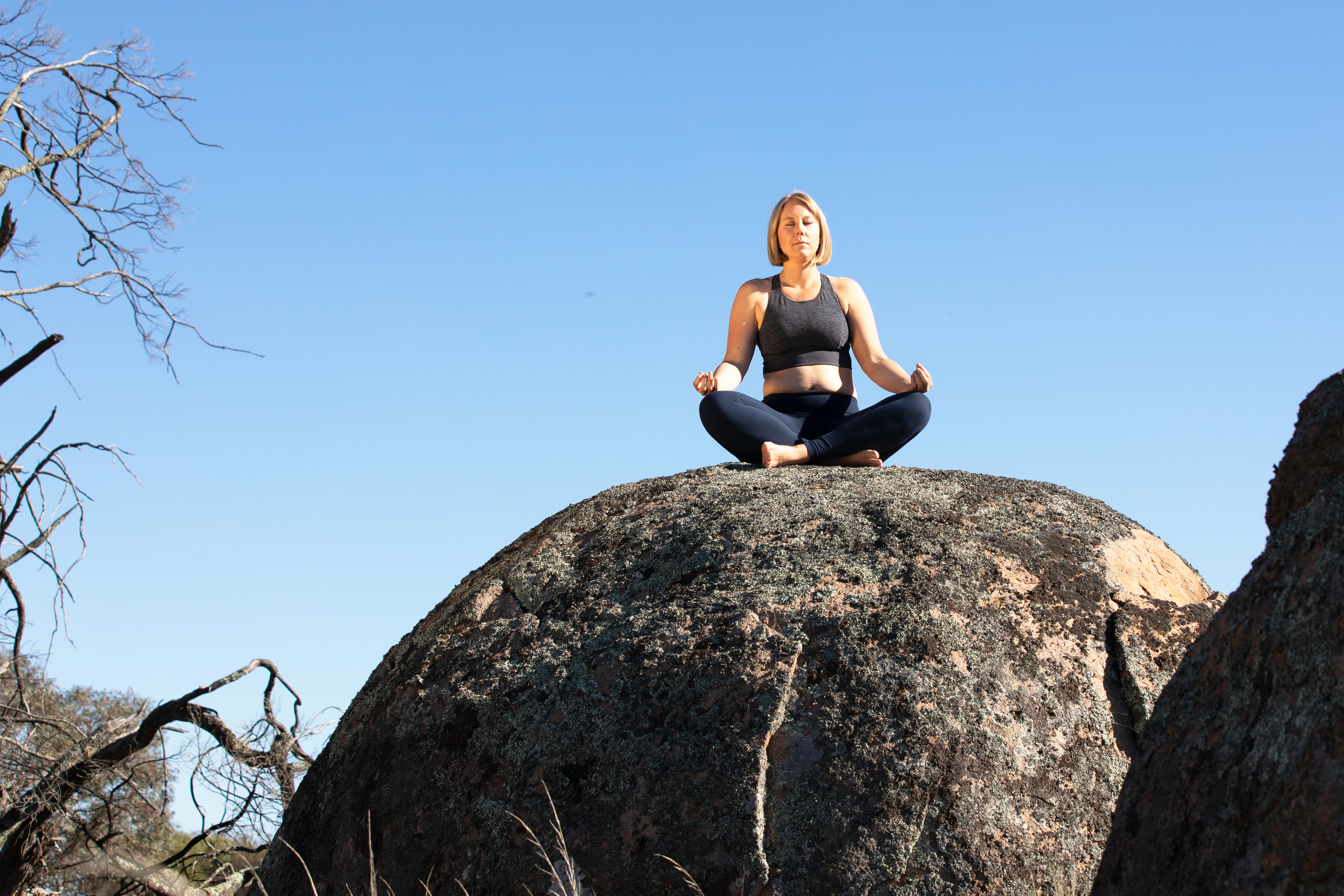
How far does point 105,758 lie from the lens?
827 cm

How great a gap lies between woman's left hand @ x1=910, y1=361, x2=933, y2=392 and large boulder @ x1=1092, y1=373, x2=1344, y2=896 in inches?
108

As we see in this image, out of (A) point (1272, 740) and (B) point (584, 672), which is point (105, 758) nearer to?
(B) point (584, 672)

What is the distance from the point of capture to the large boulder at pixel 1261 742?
1.64 meters

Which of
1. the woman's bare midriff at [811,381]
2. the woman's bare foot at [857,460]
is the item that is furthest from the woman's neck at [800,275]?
the woman's bare foot at [857,460]

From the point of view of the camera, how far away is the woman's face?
214 inches

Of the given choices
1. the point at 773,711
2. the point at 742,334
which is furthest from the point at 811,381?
the point at 773,711

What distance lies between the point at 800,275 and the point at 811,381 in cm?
61

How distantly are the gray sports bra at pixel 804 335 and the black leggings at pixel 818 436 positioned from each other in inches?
16.7

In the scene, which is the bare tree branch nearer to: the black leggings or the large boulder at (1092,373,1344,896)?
the black leggings

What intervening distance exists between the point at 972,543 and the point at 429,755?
1.66 m

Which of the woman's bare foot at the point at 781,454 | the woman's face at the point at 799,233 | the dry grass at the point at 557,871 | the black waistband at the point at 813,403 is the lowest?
the dry grass at the point at 557,871

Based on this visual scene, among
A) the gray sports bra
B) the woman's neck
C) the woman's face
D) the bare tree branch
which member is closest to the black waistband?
the gray sports bra

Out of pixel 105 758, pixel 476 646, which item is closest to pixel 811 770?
pixel 476 646

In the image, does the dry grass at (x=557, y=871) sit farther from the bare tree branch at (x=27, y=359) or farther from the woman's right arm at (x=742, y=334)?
the bare tree branch at (x=27, y=359)
